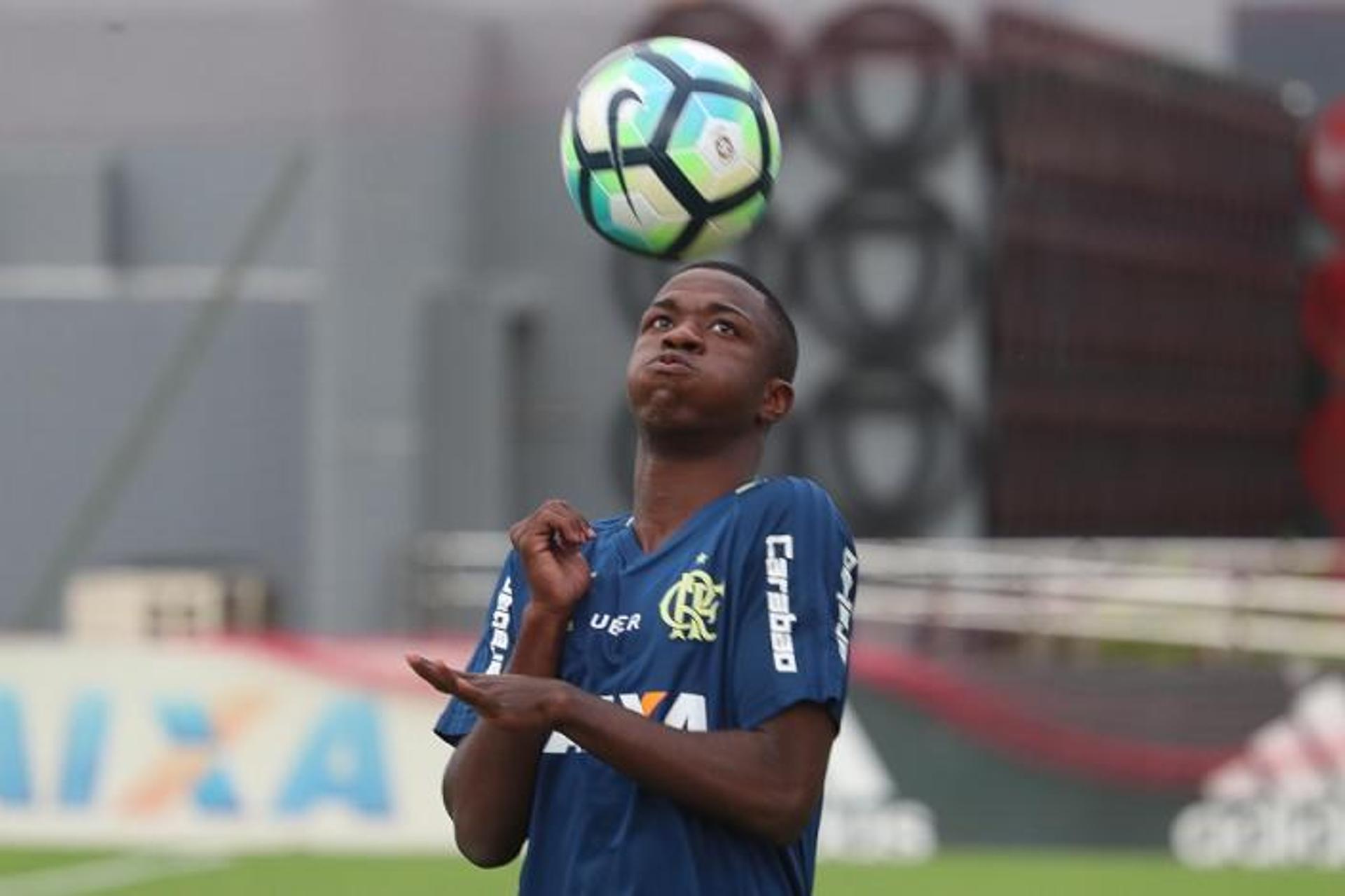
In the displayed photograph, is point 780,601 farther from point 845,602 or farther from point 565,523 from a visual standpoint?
point 565,523

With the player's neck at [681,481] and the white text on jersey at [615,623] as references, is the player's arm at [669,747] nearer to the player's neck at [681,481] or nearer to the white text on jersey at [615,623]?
the white text on jersey at [615,623]

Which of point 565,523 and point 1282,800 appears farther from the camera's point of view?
point 1282,800

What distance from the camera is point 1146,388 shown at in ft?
85.5

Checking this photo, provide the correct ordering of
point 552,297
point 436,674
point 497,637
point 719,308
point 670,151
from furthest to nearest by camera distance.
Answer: point 552,297 → point 670,151 → point 497,637 → point 719,308 → point 436,674

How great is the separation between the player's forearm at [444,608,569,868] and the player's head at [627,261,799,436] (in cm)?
32

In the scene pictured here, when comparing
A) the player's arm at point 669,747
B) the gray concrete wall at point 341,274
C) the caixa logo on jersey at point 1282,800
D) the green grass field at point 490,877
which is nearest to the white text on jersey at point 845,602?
the player's arm at point 669,747

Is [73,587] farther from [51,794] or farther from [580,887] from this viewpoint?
[580,887]

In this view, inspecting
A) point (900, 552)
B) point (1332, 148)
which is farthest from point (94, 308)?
point (1332, 148)

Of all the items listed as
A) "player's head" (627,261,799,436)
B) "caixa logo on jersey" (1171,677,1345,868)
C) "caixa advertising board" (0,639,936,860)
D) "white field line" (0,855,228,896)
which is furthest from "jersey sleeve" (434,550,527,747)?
"caixa advertising board" (0,639,936,860)

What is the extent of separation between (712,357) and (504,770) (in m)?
0.62

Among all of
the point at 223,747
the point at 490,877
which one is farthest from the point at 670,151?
the point at 223,747

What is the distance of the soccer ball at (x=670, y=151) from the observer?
15.7ft

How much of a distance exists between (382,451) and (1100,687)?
8.98 m

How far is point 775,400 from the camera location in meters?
4.46
